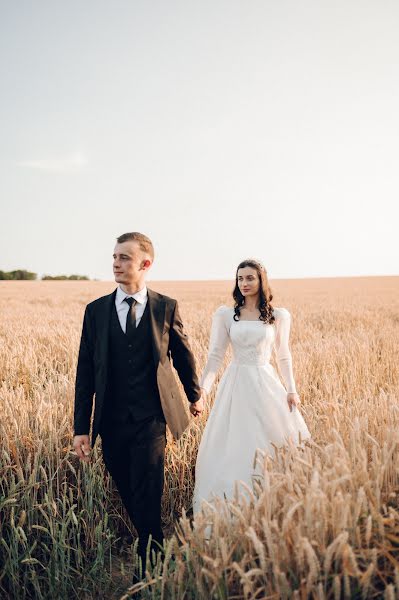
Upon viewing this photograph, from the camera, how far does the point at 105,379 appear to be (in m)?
2.66

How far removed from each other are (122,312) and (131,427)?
2.22ft

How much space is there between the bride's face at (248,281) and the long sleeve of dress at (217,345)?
0.24 meters

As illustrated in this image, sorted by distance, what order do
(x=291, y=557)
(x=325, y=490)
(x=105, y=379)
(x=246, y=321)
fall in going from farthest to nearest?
1. (x=246, y=321)
2. (x=105, y=379)
3. (x=325, y=490)
4. (x=291, y=557)

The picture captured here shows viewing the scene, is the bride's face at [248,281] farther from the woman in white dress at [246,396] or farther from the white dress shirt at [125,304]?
the white dress shirt at [125,304]

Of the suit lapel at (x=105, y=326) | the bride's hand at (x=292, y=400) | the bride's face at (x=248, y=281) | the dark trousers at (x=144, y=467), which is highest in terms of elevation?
the bride's face at (x=248, y=281)

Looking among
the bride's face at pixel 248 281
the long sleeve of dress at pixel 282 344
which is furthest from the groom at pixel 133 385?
the long sleeve of dress at pixel 282 344

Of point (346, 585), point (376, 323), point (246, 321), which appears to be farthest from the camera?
point (376, 323)

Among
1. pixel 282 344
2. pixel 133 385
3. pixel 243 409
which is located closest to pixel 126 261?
pixel 133 385

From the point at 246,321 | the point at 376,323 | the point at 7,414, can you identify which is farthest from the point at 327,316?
the point at 7,414

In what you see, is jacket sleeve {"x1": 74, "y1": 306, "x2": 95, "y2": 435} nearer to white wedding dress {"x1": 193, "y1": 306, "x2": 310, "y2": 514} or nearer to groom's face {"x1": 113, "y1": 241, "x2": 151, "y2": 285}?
groom's face {"x1": 113, "y1": 241, "x2": 151, "y2": 285}

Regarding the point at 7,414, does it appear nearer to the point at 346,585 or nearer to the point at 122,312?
the point at 122,312

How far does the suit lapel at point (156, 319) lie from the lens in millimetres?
2684

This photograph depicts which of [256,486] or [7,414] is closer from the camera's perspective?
[256,486]

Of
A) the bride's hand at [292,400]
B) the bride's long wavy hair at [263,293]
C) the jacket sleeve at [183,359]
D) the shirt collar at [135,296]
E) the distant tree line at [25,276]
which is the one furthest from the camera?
the distant tree line at [25,276]
